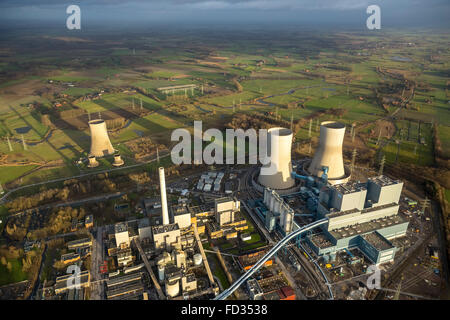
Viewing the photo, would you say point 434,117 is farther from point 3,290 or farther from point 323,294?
point 3,290

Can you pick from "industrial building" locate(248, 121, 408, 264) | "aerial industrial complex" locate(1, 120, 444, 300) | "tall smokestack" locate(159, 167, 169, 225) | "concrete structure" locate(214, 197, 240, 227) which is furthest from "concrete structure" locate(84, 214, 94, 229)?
"industrial building" locate(248, 121, 408, 264)

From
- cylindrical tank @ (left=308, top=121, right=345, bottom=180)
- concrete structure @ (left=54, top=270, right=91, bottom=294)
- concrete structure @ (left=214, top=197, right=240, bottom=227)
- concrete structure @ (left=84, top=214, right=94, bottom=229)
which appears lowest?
concrete structure @ (left=54, top=270, right=91, bottom=294)

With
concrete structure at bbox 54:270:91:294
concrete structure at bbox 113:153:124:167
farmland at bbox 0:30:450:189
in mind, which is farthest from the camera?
farmland at bbox 0:30:450:189

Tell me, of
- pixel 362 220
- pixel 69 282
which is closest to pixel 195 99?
pixel 362 220

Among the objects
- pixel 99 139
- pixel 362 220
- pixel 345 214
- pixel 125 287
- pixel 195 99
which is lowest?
pixel 125 287

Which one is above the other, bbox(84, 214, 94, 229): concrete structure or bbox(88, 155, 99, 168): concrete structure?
bbox(88, 155, 99, 168): concrete structure

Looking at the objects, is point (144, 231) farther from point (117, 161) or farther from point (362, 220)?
point (362, 220)

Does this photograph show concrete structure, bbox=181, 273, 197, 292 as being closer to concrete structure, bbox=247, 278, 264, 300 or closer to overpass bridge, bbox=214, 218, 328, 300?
overpass bridge, bbox=214, 218, 328, 300
